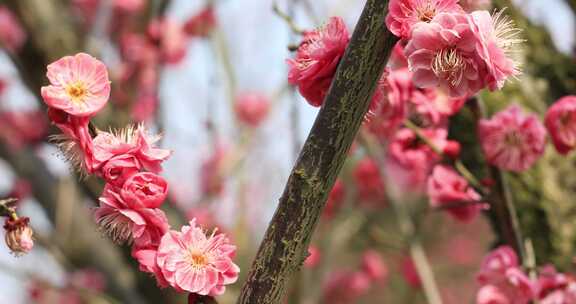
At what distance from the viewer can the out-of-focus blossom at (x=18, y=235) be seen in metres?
1.03

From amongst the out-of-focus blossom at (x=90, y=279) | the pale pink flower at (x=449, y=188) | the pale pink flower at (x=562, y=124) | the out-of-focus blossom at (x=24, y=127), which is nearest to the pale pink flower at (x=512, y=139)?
the pale pink flower at (x=562, y=124)

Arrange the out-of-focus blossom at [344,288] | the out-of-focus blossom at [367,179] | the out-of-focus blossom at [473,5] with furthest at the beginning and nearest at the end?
the out-of-focus blossom at [344,288], the out-of-focus blossom at [367,179], the out-of-focus blossom at [473,5]

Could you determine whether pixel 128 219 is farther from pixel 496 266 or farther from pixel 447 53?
pixel 496 266

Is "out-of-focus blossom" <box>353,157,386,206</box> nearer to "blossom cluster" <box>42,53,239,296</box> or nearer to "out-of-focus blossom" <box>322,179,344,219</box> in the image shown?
"out-of-focus blossom" <box>322,179,344,219</box>

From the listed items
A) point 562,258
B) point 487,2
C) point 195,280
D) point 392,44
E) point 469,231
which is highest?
point 469,231

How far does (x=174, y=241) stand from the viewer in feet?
3.57

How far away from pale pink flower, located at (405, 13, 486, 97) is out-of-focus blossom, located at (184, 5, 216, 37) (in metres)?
2.76

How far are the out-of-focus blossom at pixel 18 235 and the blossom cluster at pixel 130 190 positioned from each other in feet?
0.33

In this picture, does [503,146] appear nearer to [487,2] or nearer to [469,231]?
[487,2]

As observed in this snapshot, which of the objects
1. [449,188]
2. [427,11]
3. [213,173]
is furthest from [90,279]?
[427,11]

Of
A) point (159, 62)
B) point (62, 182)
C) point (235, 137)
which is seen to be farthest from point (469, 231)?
point (62, 182)

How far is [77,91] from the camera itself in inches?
41.9

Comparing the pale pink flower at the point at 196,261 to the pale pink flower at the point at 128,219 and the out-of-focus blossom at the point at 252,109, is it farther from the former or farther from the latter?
the out-of-focus blossom at the point at 252,109

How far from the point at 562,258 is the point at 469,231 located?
453 centimetres
